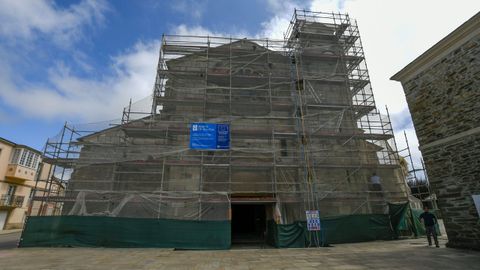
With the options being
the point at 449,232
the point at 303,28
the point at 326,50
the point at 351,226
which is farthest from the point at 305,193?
the point at 303,28

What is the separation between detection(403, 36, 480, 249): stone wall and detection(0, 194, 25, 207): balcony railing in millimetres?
32605

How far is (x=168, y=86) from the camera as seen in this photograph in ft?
50.2

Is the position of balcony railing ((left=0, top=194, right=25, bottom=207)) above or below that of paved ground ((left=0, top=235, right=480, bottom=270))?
above

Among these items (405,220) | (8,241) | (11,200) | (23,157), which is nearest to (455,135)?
(405,220)

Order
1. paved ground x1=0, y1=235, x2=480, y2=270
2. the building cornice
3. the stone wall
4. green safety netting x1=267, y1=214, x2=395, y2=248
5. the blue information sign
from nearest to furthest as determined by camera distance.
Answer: paved ground x1=0, y1=235, x2=480, y2=270 → the stone wall → the building cornice → green safety netting x1=267, y1=214, x2=395, y2=248 → the blue information sign

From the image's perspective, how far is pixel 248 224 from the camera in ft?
54.8

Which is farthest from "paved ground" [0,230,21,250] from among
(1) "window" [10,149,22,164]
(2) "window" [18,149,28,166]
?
(2) "window" [18,149,28,166]

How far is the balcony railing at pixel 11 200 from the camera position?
23.2 metres

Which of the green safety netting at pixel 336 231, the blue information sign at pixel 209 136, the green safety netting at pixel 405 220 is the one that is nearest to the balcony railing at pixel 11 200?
the blue information sign at pixel 209 136

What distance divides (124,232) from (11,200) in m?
21.2

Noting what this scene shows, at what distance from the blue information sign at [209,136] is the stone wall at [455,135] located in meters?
8.98

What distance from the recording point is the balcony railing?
912 inches

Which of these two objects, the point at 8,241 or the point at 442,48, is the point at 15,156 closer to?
the point at 8,241

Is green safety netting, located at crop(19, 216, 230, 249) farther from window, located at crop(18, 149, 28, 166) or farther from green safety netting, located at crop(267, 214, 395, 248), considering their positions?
window, located at crop(18, 149, 28, 166)
